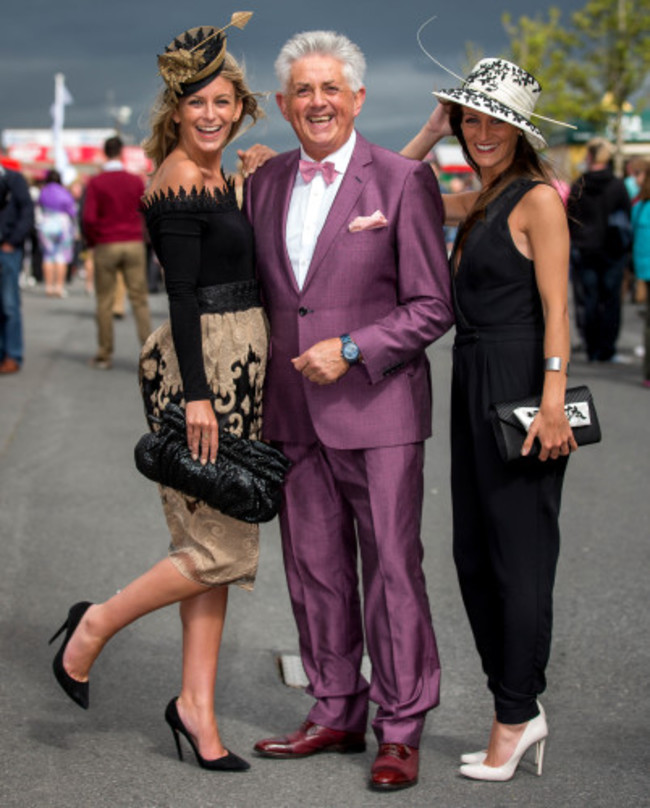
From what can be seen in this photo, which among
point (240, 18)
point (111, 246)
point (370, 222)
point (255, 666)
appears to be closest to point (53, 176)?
point (111, 246)

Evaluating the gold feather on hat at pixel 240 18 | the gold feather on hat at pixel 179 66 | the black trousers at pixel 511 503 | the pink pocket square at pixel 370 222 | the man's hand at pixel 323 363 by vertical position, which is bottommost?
the black trousers at pixel 511 503

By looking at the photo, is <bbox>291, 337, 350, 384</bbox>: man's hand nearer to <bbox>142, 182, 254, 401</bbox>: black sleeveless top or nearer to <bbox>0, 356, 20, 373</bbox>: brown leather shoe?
<bbox>142, 182, 254, 401</bbox>: black sleeveless top

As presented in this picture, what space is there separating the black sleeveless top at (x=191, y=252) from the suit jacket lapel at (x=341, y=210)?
0.23m

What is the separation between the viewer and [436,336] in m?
3.77

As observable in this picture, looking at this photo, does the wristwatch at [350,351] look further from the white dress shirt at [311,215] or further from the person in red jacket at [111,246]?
the person in red jacket at [111,246]

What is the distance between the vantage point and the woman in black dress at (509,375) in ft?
11.8

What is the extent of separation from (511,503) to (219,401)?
893 millimetres

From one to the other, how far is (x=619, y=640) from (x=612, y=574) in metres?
0.90

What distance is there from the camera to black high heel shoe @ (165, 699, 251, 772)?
3.89m

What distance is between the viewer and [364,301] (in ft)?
12.4

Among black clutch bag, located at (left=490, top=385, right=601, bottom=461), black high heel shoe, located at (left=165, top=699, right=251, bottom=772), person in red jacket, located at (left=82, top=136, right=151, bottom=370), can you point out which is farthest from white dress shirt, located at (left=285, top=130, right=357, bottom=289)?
person in red jacket, located at (left=82, top=136, right=151, bottom=370)

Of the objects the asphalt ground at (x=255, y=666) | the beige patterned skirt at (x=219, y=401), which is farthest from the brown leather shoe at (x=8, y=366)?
the beige patterned skirt at (x=219, y=401)

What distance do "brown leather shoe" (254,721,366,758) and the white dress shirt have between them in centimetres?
138

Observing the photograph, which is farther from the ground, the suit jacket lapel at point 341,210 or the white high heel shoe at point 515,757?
the suit jacket lapel at point 341,210
